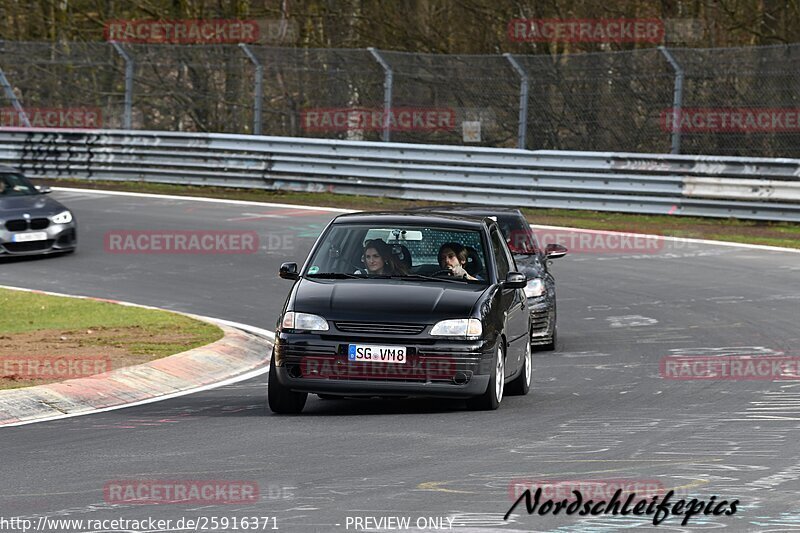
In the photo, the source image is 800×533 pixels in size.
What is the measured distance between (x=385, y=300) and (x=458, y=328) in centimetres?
55

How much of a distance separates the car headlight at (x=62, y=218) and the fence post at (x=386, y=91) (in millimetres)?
8932

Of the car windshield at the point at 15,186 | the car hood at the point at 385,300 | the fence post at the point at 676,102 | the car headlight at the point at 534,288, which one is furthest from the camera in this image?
the fence post at the point at 676,102

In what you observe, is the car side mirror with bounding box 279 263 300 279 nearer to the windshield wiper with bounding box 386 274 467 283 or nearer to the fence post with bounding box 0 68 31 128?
the windshield wiper with bounding box 386 274 467 283

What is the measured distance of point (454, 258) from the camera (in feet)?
36.7

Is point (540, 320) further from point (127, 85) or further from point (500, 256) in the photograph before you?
point (127, 85)

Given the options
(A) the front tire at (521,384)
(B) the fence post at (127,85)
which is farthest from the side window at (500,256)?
(B) the fence post at (127,85)

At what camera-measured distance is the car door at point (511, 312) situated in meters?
11.2

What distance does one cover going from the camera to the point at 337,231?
11438mm

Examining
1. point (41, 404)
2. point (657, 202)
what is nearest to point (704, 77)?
point (657, 202)

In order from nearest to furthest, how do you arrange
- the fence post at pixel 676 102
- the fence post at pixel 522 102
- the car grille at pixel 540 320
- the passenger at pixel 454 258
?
the passenger at pixel 454 258, the car grille at pixel 540 320, the fence post at pixel 676 102, the fence post at pixel 522 102

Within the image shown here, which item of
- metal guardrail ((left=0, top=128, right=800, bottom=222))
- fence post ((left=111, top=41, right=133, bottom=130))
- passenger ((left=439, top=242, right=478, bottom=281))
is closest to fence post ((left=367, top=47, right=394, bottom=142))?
metal guardrail ((left=0, top=128, right=800, bottom=222))

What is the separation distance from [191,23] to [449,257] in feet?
91.4

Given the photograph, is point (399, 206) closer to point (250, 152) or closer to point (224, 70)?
point (250, 152)

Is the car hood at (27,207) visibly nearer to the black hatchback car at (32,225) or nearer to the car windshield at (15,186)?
the black hatchback car at (32,225)
